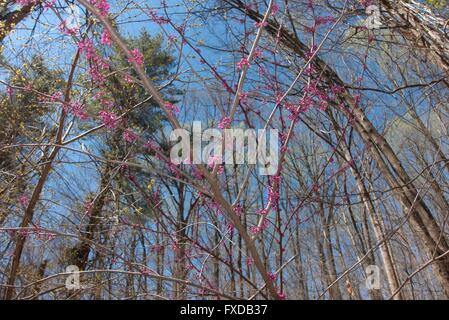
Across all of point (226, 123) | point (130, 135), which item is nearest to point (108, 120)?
point (130, 135)

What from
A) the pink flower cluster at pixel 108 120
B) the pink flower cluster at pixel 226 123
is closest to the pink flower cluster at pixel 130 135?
the pink flower cluster at pixel 108 120

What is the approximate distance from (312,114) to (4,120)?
541 centimetres

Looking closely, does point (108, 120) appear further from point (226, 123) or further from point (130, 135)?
point (226, 123)

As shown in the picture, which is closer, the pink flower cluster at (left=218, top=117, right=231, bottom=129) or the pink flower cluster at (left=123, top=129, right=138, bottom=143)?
the pink flower cluster at (left=123, top=129, right=138, bottom=143)

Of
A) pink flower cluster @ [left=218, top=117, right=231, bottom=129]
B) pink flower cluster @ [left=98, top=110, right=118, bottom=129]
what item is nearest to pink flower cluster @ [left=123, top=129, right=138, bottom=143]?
pink flower cluster @ [left=98, top=110, right=118, bottom=129]

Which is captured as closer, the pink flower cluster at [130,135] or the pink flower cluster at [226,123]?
the pink flower cluster at [130,135]

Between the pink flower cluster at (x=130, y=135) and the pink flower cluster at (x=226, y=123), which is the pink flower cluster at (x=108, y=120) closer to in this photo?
the pink flower cluster at (x=130, y=135)

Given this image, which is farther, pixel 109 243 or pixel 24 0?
pixel 109 243

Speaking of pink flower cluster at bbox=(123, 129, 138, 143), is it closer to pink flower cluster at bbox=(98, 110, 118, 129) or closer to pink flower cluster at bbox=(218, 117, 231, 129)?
pink flower cluster at bbox=(98, 110, 118, 129)

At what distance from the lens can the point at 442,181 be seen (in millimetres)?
6004

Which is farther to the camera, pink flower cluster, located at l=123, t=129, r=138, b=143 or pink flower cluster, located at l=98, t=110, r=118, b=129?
pink flower cluster, located at l=98, t=110, r=118, b=129

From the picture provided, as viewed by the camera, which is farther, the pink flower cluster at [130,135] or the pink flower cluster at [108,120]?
the pink flower cluster at [108,120]
